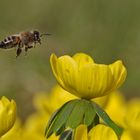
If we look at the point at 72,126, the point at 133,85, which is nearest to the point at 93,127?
the point at 72,126

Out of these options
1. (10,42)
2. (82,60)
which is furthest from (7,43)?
(82,60)

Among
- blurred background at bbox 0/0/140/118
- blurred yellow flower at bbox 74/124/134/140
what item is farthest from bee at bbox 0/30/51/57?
blurred background at bbox 0/0/140/118

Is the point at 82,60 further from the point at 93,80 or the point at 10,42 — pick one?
the point at 10,42

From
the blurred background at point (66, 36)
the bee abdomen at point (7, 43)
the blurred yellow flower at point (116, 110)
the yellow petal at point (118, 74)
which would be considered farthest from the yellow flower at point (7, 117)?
the blurred background at point (66, 36)

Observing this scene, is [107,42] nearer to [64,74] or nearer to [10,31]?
[10,31]

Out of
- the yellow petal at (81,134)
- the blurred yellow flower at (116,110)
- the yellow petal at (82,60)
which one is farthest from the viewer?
the blurred yellow flower at (116,110)

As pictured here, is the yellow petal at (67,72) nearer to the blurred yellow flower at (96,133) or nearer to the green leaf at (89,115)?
the green leaf at (89,115)
